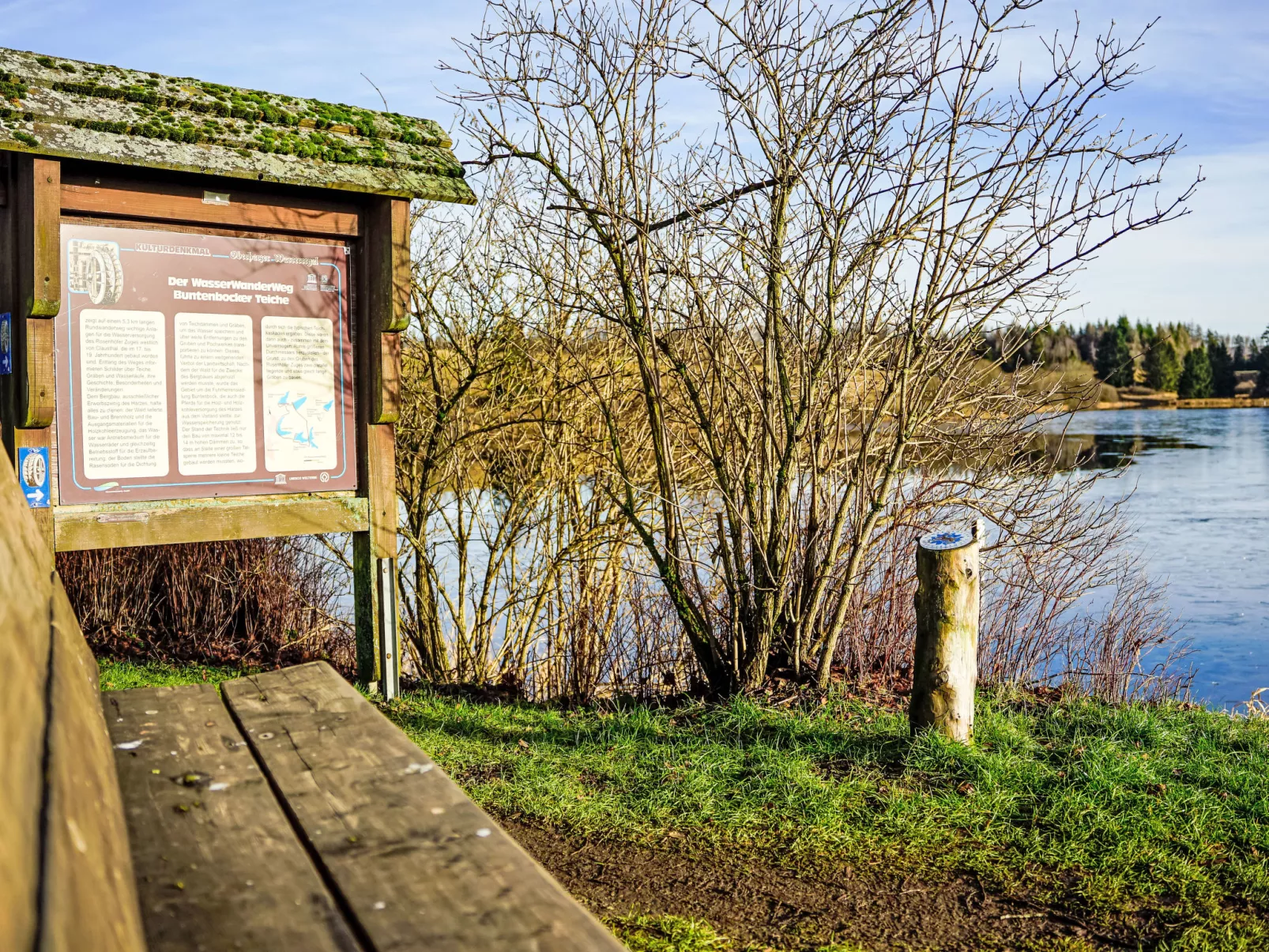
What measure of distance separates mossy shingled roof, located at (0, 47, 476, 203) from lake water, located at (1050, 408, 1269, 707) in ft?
13.1

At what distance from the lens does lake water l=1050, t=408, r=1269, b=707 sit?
10.8 m

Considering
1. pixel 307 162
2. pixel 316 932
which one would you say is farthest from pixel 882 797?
pixel 307 162

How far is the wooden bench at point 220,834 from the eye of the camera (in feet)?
2.97

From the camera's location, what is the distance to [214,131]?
4.62 m

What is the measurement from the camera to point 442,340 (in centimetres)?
740

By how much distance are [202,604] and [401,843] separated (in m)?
7.39

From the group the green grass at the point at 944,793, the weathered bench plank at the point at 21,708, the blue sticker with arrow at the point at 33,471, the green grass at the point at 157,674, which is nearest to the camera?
the weathered bench plank at the point at 21,708

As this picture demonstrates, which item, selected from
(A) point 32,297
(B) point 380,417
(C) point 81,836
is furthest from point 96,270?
(C) point 81,836

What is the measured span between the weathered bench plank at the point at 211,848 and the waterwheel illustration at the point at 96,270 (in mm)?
2901

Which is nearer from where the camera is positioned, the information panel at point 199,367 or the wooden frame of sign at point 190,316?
the wooden frame of sign at point 190,316

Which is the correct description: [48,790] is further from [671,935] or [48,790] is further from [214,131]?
[214,131]

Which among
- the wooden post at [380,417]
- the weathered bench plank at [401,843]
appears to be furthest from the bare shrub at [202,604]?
the weathered bench plank at [401,843]

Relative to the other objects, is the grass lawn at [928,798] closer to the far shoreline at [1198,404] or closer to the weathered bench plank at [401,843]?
the weathered bench plank at [401,843]

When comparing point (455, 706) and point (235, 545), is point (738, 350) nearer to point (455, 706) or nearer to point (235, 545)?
point (455, 706)
